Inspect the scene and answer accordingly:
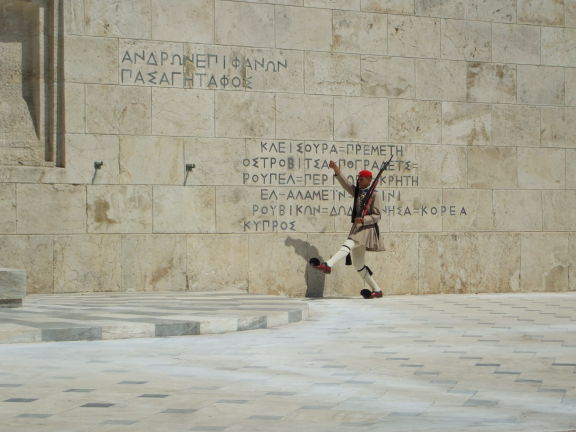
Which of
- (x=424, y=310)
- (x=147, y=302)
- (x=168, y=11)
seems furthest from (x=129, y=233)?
(x=424, y=310)

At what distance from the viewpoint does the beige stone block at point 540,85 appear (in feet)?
55.4

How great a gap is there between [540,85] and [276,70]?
470cm

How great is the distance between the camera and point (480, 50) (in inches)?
655

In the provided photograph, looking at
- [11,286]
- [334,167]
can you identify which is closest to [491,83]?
[334,167]

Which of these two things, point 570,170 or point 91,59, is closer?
point 91,59

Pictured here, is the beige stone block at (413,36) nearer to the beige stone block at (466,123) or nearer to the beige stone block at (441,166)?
the beige stone block at (466,123)

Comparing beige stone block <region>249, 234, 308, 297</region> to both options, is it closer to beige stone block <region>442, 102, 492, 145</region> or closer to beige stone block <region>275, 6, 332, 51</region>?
beige stone block <region>275, 6, 332, 51</region>

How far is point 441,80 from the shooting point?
1638cm

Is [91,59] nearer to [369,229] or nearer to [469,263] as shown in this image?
[369,229]

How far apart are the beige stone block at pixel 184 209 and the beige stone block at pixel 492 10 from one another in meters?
5.36

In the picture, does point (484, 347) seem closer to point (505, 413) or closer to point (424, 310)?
point (505, 413)

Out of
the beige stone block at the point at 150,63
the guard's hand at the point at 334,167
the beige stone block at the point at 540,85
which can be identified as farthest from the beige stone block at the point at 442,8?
the beige stone block at the point at 150,63

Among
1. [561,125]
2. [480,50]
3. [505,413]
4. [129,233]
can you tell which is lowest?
[505,413]

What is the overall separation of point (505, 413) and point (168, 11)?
10.4m
